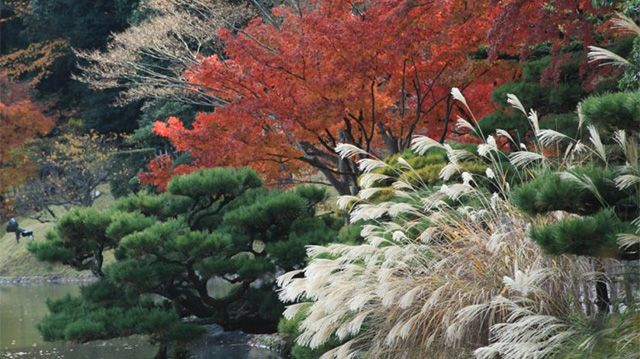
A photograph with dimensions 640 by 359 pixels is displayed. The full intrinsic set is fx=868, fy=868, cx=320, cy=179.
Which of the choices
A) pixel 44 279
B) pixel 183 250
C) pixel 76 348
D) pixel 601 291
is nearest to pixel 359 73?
pixel 183 250

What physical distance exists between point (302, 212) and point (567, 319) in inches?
225

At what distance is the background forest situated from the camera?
188 inches

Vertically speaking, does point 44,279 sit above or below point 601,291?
below

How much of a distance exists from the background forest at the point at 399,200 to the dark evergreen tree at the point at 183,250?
0.09ft

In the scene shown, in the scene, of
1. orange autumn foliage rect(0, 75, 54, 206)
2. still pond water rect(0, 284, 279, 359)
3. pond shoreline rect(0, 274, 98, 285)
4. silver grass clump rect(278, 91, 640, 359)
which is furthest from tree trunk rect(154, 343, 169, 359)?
orange autumn foliage rect(0, 75, 54, 206)

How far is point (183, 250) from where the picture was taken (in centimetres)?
932

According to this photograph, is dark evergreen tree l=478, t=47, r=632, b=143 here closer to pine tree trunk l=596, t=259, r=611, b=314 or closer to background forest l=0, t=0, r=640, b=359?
background forest l=0, t=0, r=640, b=359

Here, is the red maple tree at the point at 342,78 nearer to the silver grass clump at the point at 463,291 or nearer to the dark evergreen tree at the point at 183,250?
the dark evergreen tree at the point at 183,250

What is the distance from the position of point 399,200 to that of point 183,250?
2.97m

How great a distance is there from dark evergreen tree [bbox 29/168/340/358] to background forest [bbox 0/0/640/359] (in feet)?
0.09

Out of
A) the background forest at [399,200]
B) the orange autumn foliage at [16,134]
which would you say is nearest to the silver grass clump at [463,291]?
the background forest at [399,200]

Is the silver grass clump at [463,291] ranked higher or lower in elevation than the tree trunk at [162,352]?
higher

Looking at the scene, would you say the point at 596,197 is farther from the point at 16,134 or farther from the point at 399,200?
the point at 16,134

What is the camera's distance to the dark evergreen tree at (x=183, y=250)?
9.29 metres
